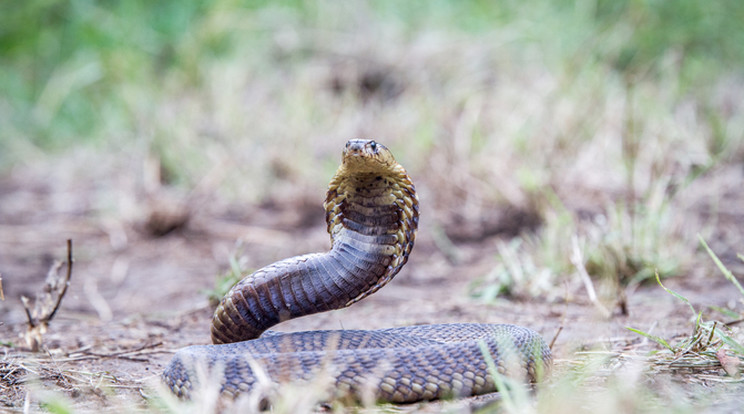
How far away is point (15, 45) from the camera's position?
1171cm

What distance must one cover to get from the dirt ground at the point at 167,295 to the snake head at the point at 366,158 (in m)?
0.67

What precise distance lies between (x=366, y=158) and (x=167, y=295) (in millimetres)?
2898

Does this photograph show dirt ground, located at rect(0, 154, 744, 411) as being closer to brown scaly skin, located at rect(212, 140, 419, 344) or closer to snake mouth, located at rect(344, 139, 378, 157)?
brown scaly skin, located at rect(212, 140, 419, 344)

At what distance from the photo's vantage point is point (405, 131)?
7410 millimetres

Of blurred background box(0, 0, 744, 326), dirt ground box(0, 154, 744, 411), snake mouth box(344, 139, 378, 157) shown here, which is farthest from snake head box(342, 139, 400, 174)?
blurred background box(0, 0, 744, 326)

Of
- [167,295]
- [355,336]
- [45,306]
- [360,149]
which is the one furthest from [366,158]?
[167,295]

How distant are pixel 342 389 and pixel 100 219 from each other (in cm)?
529

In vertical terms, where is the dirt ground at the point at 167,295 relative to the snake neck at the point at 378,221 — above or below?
below

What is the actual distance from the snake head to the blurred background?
5.69 feet

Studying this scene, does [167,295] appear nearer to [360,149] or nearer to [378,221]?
[378,221]

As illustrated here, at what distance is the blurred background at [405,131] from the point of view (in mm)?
5477

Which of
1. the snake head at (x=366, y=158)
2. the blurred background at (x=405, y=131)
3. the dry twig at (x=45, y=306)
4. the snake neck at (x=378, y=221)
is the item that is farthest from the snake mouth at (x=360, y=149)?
the blurred background at (x=405, y=131)

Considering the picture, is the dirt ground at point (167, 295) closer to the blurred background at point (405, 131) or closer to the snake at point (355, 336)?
the blurred background at point (405, 131)

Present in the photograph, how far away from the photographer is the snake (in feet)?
7.54
